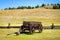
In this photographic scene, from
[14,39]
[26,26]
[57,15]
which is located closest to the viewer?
[14,39]

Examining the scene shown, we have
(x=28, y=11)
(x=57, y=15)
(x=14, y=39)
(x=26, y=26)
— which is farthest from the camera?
(x=28, y=11)

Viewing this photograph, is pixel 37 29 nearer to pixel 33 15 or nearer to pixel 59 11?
pixel 33 15

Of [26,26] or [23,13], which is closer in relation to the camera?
[26,26]

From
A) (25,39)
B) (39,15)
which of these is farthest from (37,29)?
(39,15)

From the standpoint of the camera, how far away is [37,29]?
3366 cm

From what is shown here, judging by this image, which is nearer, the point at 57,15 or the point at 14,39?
the point at 14,39

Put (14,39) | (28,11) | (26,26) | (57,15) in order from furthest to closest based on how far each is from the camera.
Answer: (28,11) → (57,15) → (26,26) → (14,39)

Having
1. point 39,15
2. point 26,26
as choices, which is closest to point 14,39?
point 26,26

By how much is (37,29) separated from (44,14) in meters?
38.9

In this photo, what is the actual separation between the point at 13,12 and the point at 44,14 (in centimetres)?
1059

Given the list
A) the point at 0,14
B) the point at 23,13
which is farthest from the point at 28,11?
the point at 0,14

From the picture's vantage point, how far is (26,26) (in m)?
31.9

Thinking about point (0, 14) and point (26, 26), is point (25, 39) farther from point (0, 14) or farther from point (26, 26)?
point (0, 14)

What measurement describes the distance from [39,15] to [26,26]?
129 feet
